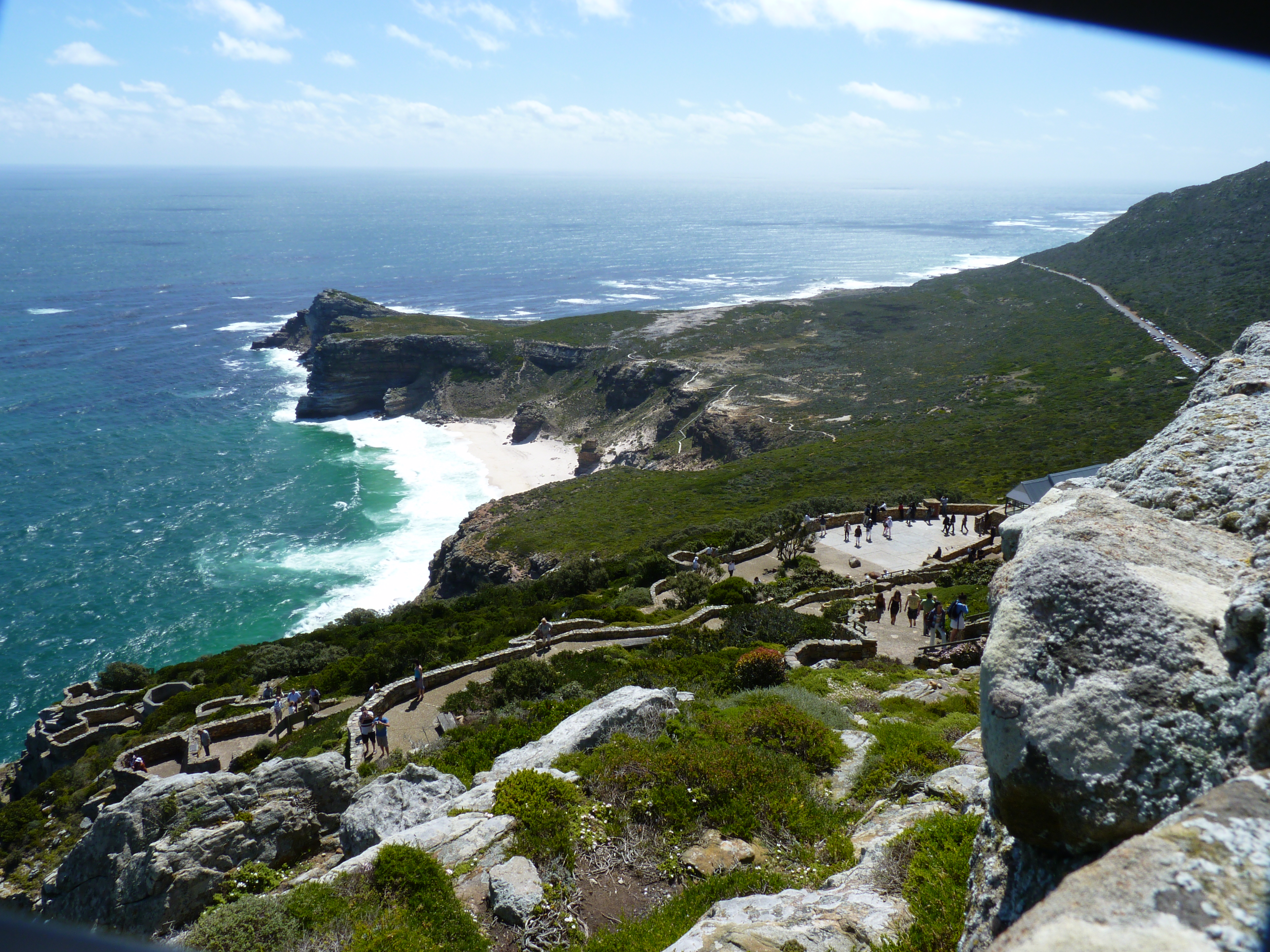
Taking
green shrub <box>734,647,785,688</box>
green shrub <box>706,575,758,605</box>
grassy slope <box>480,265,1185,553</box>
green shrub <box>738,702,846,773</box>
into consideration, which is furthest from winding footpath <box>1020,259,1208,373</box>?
green shrub <box>738,702,846,773</box>

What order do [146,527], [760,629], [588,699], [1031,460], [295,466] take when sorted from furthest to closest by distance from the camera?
1. [295,466]
2. [146,527]
3. [1031,460]
4. [760,629]
5. [588,699]

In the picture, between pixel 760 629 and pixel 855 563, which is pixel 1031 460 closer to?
pixel 855 563

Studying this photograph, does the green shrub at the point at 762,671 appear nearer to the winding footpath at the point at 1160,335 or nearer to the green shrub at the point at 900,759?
the green shrub at the point at 900,759

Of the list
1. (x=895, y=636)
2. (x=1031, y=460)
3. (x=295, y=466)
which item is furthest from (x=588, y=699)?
(x=295, y=466)

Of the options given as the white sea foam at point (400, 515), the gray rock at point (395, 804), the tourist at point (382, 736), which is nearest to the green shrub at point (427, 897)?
the gray rock at point (395, 804)

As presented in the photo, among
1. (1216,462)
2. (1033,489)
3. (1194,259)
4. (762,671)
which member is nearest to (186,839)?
(762,671)

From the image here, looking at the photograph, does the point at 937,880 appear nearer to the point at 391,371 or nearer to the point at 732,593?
the point at 732,593

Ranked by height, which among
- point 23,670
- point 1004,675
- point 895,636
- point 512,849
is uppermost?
point 1004,675

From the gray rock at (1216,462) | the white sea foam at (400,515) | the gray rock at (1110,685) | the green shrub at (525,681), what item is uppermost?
the gray rock at (1216,462)
